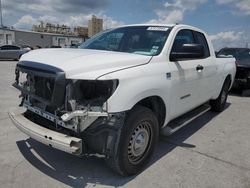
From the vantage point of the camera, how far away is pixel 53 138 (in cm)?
288

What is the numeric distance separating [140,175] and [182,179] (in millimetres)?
545

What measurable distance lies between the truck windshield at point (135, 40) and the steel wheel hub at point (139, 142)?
41.0 inches

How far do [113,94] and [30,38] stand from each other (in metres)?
54.1

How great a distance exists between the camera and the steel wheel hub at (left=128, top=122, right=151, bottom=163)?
3.33 meters

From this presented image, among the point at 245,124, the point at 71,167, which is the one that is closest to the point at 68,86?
the point at 71,167

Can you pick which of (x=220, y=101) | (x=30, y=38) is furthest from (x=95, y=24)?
(x=220, y=101)

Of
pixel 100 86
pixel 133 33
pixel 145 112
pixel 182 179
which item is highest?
pixel 133 33

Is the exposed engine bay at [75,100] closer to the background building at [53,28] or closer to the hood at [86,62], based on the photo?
the hood at [86,62]

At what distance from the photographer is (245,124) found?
6.00 metres


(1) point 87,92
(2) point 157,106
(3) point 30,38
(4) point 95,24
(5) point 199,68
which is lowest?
(2) point 157,106

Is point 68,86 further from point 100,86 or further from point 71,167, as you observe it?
point 71,167

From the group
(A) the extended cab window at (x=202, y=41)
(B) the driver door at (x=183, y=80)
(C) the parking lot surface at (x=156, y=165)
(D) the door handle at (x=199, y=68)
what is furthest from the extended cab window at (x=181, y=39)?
(C) the parking lot surface at (x=156, y=165)

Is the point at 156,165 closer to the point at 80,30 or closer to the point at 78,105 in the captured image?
the point at 78,105

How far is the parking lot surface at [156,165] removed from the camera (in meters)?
3.30
